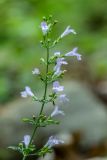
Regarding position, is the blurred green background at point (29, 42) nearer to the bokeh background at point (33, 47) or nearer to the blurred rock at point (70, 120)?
the bokeh background at point (33, 47)

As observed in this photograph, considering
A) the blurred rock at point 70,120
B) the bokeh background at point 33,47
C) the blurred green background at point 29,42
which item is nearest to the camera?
A: the blurred rock at point 70,120

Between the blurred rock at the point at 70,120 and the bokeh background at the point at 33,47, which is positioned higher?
the bokeh background at the point at 33,47

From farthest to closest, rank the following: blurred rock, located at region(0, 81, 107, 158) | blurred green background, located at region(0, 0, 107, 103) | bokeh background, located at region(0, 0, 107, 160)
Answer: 1. blurred green background, located at region(0, 0, 107, 103)
2. bokeh background, located at region(0, 0, 107, 160)
3. blurred rock, located at region(0, 81, 107, 158)

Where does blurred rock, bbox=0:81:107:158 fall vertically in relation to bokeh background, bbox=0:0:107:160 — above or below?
below

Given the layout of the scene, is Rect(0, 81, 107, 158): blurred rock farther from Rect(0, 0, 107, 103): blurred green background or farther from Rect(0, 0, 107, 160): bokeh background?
Rect(0, 0, 107, 103): blurred green background

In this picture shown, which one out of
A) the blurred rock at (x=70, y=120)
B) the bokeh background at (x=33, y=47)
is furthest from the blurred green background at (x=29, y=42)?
the blurred rock at (x=70, y=120)

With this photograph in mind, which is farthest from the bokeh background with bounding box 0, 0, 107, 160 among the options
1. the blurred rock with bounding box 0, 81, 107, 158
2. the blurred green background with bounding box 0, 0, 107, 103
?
the blurred rock with bounding box 0, 81, 107, 158

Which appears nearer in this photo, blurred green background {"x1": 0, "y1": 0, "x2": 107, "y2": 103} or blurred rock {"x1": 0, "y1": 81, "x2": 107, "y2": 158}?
blurred rock {"x1": 0, "y1": 81, "x2": 107, "y2": 158}
